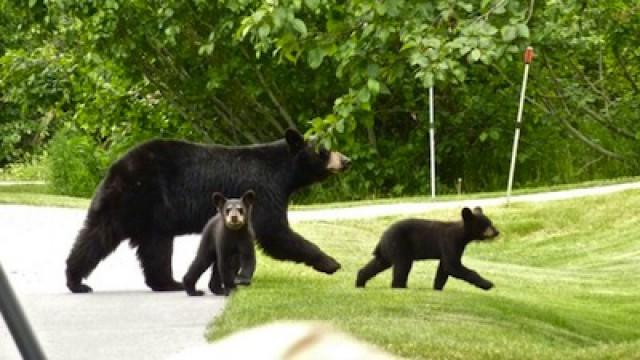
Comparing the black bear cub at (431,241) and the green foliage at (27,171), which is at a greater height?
the black bear cub at (431,241)

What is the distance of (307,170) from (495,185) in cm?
1684

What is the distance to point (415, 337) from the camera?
799cm

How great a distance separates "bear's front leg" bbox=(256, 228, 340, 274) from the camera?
34.0ft

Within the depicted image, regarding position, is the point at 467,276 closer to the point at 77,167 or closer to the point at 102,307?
the point at 102,307

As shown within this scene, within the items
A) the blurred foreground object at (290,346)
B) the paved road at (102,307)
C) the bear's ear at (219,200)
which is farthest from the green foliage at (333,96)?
the blurred foreground object at (290,346)

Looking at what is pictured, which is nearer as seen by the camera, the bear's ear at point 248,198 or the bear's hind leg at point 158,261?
the bear's ear at point 248,198

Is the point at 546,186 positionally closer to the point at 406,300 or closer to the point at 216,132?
the point at 216,132

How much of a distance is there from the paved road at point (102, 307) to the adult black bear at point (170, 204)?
277mm

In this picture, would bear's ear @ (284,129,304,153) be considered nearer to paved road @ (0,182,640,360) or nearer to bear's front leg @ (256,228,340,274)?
bear's front leg @ (256,228,340,274)

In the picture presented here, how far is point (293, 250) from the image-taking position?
10406mm

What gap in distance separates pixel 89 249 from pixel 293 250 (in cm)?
130

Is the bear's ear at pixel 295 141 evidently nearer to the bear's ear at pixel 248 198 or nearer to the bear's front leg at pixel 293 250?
the bear's front leg at pixel 293 250

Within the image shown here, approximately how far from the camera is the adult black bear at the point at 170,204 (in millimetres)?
10086

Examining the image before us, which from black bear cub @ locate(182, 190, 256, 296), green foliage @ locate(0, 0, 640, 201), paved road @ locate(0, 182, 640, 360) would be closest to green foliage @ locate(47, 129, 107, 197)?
green foliage @ locate(0, 0, 640, 201)
